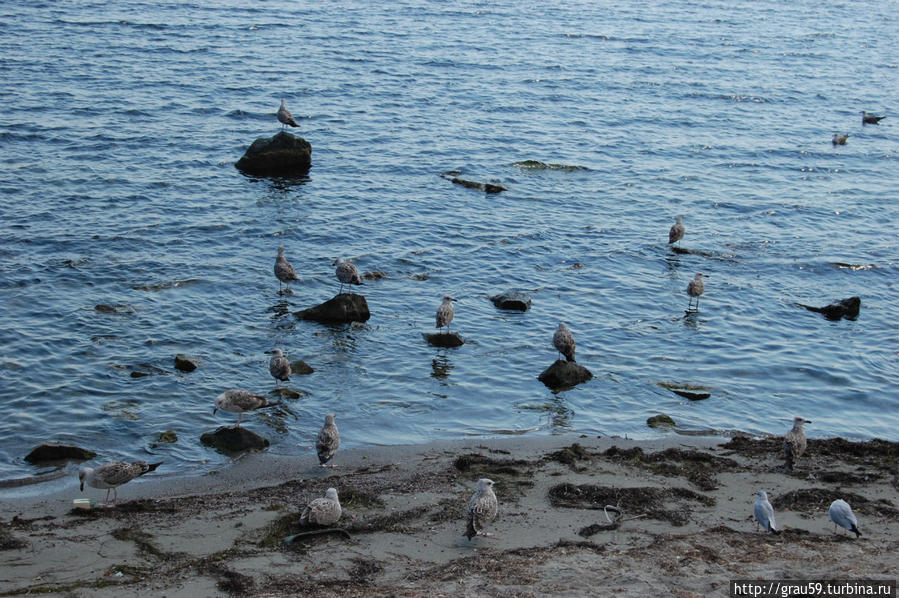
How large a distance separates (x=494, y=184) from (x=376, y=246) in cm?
647

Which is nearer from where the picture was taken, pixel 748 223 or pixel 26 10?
pixel 748 223

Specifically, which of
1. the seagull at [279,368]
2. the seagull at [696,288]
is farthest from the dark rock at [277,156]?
the seagull at [279,368]

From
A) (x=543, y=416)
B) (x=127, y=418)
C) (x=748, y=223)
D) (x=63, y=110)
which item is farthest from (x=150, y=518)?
(x=63, y=110)

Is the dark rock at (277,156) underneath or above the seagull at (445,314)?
above

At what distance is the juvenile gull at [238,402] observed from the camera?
15734mm

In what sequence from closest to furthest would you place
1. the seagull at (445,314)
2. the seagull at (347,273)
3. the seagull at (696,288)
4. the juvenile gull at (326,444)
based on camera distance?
the juvenile gull at (326,444), the seagull at (445,314), the seagull at (347,273), the seagull at (696,288)

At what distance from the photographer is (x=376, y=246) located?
24.9 m

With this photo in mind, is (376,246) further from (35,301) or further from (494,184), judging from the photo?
(35,301)

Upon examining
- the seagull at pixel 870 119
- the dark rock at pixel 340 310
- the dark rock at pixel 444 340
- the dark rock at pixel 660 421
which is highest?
the seagull at pixel 870 119

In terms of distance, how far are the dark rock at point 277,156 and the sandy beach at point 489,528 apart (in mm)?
16920

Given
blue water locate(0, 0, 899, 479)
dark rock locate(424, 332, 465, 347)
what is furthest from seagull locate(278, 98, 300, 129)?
dark rock locate(424, 332, 465, 347)

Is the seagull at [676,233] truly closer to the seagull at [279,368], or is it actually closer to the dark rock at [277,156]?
the dark rock at [277,156]

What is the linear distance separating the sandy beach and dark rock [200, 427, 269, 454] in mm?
257

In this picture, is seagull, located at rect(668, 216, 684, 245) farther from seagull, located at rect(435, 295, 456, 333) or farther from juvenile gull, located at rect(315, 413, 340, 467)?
juvenile gull, located at rect(315, 413, 340, 467)
